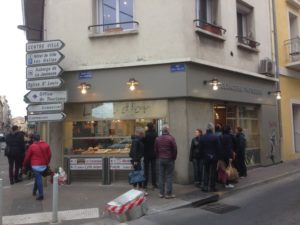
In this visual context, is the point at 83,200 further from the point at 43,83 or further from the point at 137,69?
the point at 137,69

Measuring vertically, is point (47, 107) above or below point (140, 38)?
below

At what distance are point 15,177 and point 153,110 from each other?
530 cm

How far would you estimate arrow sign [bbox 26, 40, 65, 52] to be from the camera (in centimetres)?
1069

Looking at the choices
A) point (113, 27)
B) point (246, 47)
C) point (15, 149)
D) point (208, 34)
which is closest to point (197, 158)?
point (208, 34)

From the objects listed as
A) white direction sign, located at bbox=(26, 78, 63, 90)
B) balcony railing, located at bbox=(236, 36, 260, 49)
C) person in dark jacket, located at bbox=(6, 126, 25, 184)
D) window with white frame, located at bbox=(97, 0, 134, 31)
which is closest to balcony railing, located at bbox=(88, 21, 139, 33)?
window with white frame, located at bbox=(97, 0, 134, 31)

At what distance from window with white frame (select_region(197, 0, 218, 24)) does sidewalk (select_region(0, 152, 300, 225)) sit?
17.6 ft

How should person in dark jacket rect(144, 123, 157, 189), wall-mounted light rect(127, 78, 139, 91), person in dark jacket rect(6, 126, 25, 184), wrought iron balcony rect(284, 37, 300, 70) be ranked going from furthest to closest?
1. wrought iron balcony rect(284, 37, 300, 70)
2. person in dark jacket rect(6, 126, 25, 184)
3. wall-mounted light rect(127, 78, 139, 91)
4. person in dark jacket rect(144, 123, 157, 189)

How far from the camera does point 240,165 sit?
13.2 m

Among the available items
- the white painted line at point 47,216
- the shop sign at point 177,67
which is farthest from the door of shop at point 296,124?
the white painted line at point 47,216

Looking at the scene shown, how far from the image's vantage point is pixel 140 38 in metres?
12.4

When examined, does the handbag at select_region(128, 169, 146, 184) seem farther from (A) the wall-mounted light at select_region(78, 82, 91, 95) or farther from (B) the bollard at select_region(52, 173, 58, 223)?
(A) the wall-mounted light at select_region(78, 82, 91, 95)

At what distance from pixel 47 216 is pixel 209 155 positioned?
14.3ft

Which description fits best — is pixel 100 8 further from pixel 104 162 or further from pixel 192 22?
pixel 104 162

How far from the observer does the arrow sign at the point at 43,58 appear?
10648 mm
